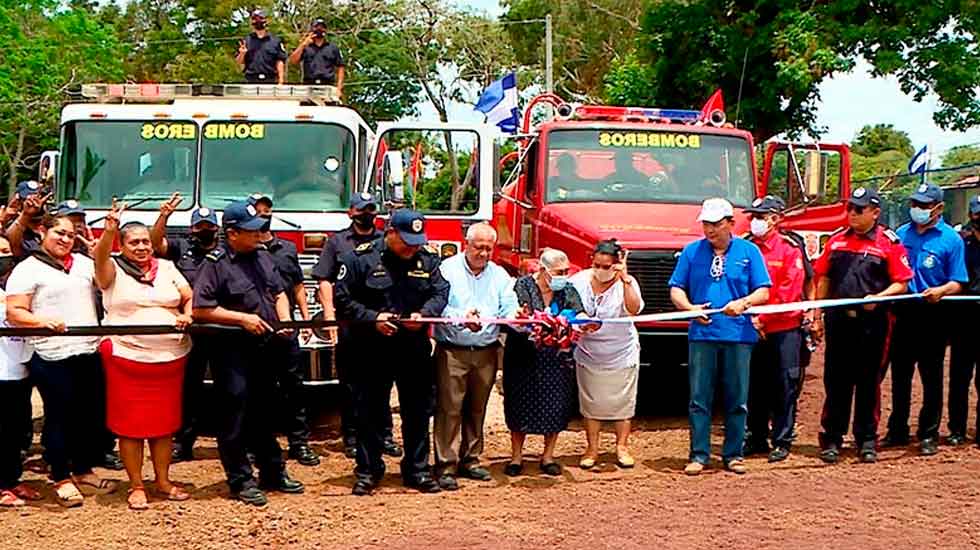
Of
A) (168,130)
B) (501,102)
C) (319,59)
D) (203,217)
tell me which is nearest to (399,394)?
(203,217)

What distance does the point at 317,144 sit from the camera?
903 centimetres

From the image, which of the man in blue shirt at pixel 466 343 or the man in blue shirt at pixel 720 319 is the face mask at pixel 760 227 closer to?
the man in blue shirt at pixel 720 319

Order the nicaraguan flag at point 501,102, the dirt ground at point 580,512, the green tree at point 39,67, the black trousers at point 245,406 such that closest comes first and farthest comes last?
the dirt ground at point 580,512 < the black trousers at point 245,406 < the nicaraguan flag at point 501,102 < the green tree at point 39,67

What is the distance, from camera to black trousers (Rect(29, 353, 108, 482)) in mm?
6754

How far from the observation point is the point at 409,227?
6.79 m

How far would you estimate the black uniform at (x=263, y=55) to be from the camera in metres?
11.3

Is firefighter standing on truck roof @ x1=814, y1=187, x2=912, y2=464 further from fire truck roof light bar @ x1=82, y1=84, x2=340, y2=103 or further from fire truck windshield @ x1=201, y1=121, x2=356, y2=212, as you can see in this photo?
fire truck roof light bar @ x1=82, y1=84, x2=340, y2=103

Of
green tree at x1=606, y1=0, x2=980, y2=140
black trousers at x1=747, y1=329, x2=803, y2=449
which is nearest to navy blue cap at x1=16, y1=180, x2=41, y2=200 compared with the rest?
black trousers at x1=747, y1=329, x2=803, y2=449

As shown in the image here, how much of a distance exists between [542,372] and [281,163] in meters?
2.86

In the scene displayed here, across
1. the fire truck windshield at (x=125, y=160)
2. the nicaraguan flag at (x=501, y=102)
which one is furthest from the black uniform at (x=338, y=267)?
the nicaraguan flag at (x=501, y=102)

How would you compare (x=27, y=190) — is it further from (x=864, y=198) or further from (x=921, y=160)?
(x=921, y=160)

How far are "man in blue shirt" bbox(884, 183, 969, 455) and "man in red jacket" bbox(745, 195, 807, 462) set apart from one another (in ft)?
2.44

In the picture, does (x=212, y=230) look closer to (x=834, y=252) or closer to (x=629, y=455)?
(x=629, y=455)

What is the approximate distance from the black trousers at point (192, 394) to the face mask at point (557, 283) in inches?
88.6
